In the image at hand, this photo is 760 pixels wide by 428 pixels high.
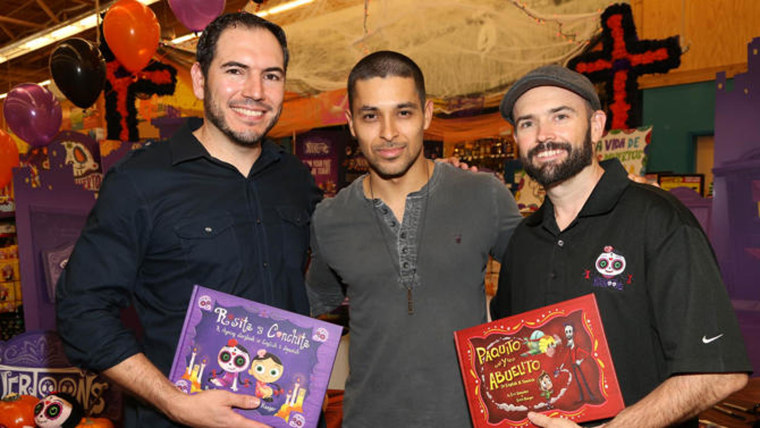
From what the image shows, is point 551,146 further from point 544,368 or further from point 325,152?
point 325,152

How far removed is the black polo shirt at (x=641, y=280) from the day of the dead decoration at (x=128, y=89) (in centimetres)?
695

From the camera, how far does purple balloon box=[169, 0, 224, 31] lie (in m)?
5.20

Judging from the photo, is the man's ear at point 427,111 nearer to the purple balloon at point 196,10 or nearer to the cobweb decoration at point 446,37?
the cobweb decoration at point 446,37

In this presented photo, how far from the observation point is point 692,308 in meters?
1.41

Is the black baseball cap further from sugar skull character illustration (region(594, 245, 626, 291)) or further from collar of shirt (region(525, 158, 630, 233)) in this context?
sugar skull character illustration (region(594, 245, 626, 291))

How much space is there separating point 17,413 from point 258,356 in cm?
293

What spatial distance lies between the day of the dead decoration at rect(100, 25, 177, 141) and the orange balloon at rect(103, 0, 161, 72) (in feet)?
5.69

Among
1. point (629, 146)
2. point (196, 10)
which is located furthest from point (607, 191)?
point (196, 10)

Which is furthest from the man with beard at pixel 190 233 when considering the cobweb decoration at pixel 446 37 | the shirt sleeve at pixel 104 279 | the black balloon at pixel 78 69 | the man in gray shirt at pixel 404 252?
the cobweb decoration at pixel 446 37

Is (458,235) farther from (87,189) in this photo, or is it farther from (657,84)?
(657,84)

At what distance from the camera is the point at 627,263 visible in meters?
1.54

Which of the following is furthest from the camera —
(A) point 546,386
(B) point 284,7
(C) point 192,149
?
(B) point 284,7

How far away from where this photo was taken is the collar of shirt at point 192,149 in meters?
1.89

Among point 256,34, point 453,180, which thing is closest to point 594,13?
point 453,180
